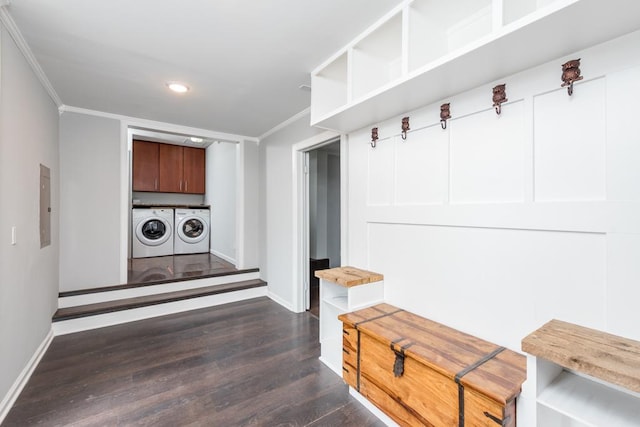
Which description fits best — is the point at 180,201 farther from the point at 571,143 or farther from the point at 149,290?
the point at 571,143

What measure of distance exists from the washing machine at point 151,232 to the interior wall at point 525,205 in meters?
5.01

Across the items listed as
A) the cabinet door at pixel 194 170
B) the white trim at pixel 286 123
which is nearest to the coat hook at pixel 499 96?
the white trim at pixel 286 123

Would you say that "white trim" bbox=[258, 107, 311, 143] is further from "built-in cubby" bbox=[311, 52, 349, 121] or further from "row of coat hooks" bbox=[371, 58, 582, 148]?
"row of coat hooks" bbox=[371, 58, 582, 148]

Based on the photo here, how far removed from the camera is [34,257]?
7.08ft

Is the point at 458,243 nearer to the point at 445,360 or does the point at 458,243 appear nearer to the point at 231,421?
the point at 445,360

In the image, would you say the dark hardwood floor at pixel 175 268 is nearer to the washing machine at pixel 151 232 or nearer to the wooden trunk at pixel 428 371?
the washing machine at pixel 151 232

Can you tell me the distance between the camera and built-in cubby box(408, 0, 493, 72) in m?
1.44

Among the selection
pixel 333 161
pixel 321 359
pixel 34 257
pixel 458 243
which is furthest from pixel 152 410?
pixel 333 161

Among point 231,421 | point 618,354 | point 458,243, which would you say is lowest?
point 231,421

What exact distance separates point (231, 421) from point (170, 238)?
475 cm

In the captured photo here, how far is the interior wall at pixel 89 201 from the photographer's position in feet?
10.0

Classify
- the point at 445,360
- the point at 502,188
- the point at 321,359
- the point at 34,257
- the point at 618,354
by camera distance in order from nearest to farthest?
the point at 618,354
the point at 445,360
the point at 502,188
the point at 34,257
the point at 321,359

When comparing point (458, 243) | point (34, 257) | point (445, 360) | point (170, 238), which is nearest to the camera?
point (445, 360)

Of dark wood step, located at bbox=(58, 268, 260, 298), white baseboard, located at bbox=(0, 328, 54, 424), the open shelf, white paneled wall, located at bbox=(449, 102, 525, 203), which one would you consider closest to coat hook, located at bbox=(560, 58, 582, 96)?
white paneled wall, located at bbox=(449, 102, 525, 203)
